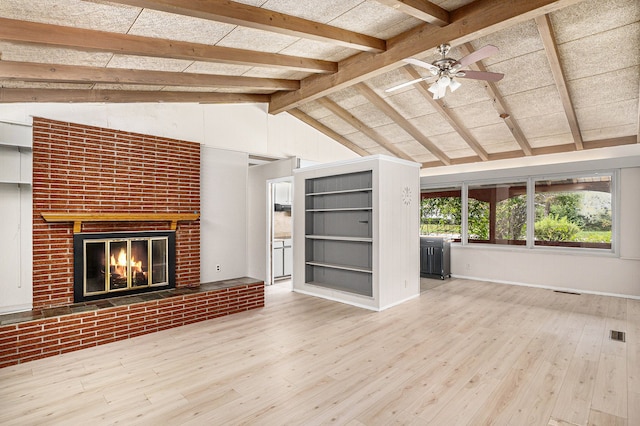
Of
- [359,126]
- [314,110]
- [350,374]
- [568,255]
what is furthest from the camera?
[359,126]

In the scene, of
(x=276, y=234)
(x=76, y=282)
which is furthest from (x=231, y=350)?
(x=276, y=234)

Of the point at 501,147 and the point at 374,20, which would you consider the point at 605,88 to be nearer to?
the point at 501,147

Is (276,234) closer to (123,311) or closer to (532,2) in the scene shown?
(123,311)

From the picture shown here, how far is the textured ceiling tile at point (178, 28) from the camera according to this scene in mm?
2959

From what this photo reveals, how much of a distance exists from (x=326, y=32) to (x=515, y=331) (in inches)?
162

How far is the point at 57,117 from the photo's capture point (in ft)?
13.0

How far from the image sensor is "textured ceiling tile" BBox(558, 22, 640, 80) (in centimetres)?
374

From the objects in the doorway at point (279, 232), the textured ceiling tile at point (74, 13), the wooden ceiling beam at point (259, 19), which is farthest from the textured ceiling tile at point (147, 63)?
the doorway at point (279, 232)

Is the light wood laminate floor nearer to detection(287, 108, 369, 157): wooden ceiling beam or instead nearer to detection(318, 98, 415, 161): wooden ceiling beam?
detection(318, 98, 415, 161): wooden ceiling beam

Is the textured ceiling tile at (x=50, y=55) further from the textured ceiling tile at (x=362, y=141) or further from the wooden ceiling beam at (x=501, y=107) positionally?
the textured ceiling tile at (x=362, y=141)

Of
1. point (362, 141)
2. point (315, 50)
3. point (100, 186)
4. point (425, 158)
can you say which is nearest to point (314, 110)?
point (362, 141)

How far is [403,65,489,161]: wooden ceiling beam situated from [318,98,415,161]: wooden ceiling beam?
163cm

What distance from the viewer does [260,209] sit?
692cm

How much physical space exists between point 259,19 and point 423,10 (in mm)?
1621
